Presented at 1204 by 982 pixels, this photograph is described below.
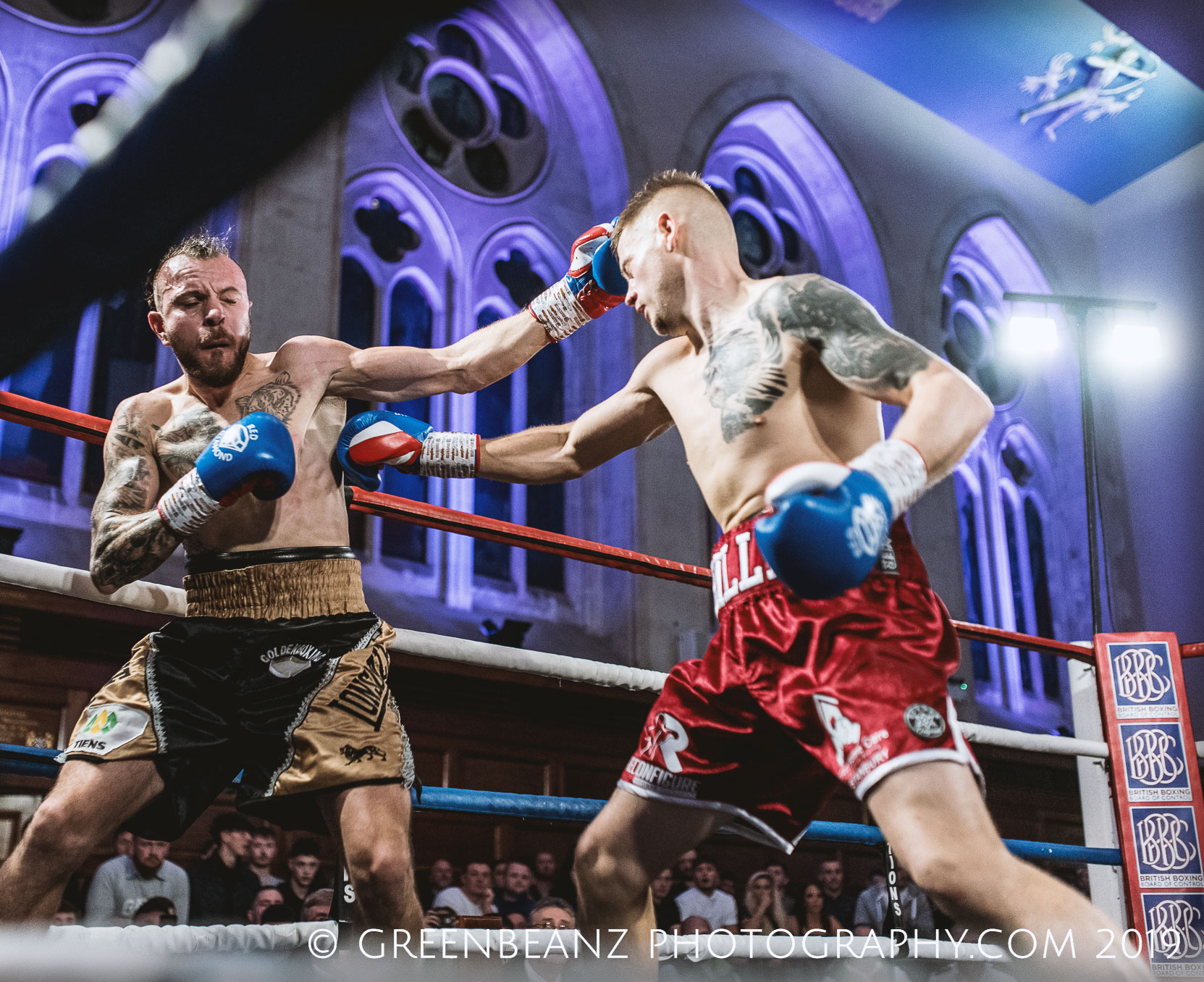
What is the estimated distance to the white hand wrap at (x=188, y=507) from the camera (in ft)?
5.34

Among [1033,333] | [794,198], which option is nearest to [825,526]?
[1033,333]

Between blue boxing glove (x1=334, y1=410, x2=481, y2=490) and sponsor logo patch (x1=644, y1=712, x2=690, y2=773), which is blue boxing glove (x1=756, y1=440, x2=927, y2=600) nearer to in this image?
sponsor logo patch (x1=644, y1=712, x2=690, y2=773)

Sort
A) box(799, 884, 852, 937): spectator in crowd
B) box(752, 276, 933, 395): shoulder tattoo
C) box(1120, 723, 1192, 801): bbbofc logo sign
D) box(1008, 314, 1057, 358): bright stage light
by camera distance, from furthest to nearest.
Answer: box(1008, 314, 1057, 358): bright stage light → box(799, 884, 852, 937): spectator in crowd → box(1120, 723, 1192, 801): bbbofc logo sign → box(752, 276, 933, 395): shoulder tattoo

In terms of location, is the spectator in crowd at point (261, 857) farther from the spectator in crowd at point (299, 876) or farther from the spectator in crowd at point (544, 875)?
the spectator in crowd at point (544, 875)

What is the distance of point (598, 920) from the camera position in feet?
5.05

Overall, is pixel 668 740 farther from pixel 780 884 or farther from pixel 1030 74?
pixel 1030 74

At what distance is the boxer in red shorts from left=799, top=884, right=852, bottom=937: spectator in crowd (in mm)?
4490

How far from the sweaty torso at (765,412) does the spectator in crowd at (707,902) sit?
13.2ft

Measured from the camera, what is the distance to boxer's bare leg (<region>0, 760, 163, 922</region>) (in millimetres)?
1492

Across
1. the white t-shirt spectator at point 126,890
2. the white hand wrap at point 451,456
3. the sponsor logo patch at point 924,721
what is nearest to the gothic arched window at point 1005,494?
the white t-shirt spectator at point 126,890

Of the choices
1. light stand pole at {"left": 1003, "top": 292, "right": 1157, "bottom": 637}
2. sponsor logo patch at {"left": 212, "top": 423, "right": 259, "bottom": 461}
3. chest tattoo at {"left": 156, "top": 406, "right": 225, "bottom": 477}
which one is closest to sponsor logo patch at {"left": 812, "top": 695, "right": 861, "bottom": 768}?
sponsor logo patch at {"left": 212, "top": 423, "right": 259, "bottom": 461}

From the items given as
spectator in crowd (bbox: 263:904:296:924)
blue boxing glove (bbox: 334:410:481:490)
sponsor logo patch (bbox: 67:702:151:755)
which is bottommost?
spectator in crowd (bbox: 263:904:296:924)

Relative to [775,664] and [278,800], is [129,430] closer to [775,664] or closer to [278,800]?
[278,800]

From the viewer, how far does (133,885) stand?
149 inches
